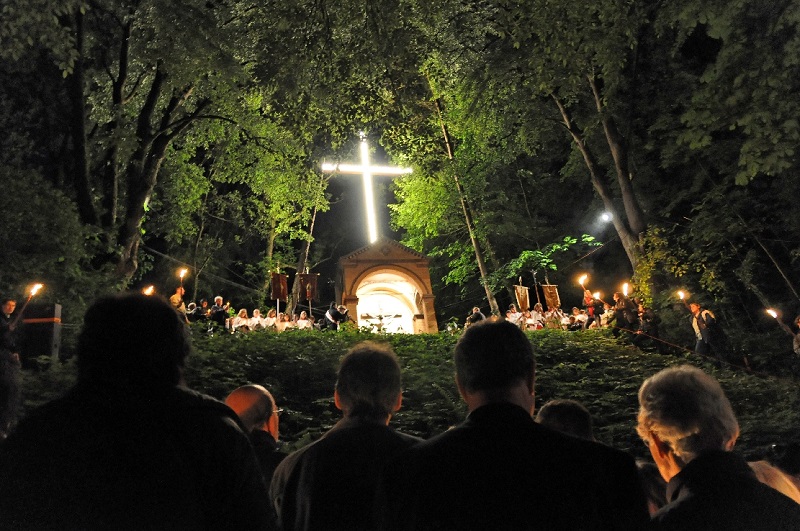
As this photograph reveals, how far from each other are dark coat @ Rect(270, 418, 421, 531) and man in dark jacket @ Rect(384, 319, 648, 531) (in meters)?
0.63

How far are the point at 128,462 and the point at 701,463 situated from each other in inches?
77.4

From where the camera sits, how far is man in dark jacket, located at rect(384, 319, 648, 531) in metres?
1.76

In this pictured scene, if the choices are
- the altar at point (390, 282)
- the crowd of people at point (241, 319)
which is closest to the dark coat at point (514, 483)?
the crowd of people at point (241, 319)

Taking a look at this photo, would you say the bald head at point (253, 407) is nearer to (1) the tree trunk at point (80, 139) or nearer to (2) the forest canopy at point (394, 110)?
(2) the forest canopy at point (394, 110)

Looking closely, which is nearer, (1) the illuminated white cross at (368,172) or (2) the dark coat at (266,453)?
(2) the dark coat at (266,453)

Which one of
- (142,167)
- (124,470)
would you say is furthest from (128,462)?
(142,167)

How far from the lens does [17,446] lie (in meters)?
1.76

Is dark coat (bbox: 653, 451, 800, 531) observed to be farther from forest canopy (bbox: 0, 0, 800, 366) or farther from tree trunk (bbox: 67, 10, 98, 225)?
tree trunk (bbox: 67, 10, 98, 225)

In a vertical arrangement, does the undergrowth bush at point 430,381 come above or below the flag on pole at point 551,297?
below

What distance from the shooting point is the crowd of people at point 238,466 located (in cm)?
173

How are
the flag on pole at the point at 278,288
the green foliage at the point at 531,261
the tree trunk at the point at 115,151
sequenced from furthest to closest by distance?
the green foliage at the point at 531,261 < the flag on pole at the point at 278,288 < the tree trunk at the point at 115,151

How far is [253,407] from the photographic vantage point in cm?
362

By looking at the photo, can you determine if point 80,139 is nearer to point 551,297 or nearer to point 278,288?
point 278,288

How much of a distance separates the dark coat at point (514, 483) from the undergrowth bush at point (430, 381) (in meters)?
4.92
